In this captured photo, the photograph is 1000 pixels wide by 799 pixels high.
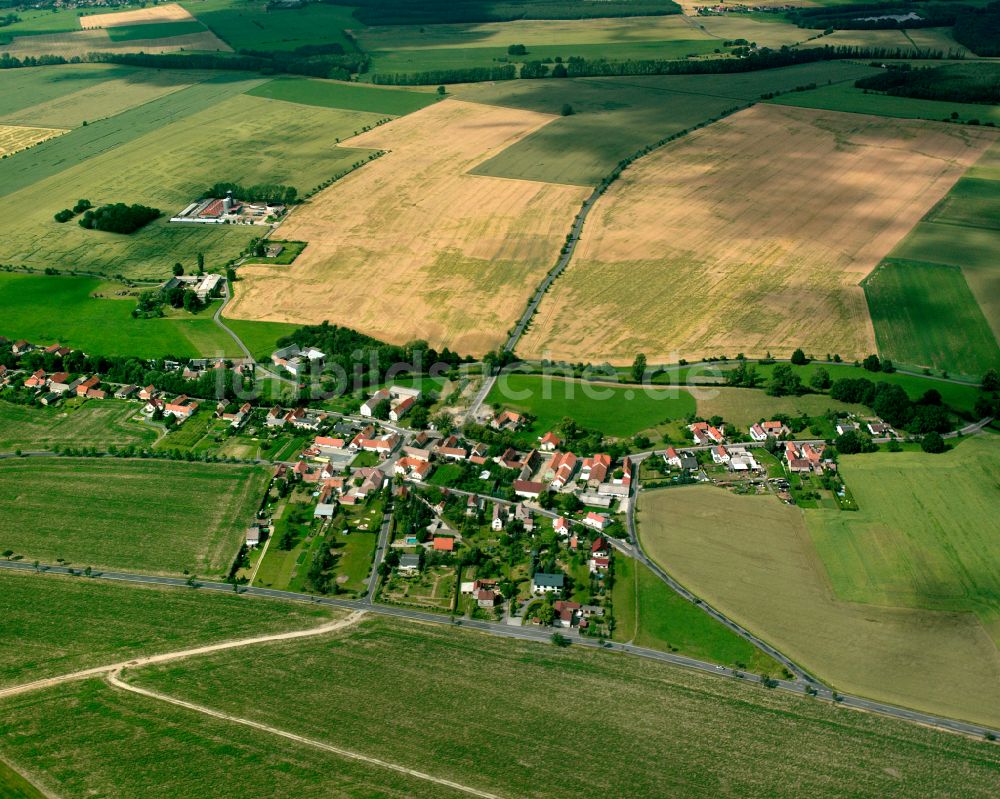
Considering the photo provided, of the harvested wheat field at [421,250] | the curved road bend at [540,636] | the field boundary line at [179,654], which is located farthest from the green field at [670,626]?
the harvested wheat field at [421,250]

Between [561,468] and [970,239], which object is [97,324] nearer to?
[561,468]

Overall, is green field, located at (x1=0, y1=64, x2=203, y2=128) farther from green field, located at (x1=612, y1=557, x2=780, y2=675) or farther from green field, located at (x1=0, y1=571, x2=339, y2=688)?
green field, located at (x1=612, y1=557, x2=780, y2=675)

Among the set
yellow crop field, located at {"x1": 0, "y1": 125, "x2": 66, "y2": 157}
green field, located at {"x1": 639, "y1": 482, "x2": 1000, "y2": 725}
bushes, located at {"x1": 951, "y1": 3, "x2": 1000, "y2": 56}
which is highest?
bushes, located at {"x1": 951, "y1": 3, "x2": 1000, "y2": 56}

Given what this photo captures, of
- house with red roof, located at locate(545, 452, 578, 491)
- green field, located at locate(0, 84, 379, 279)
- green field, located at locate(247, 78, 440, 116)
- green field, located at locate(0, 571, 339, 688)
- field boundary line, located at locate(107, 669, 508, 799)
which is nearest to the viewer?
field boundary line, located at locate(107, 669, 508, 799)

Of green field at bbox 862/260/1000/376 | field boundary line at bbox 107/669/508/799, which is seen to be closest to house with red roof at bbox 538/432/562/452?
field boundary line at bbox 107/669/508/799

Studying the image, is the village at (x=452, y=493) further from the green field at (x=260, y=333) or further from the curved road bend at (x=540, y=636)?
the green field at (x=260, y=333)

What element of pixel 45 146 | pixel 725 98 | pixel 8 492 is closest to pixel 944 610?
pixel 8 492

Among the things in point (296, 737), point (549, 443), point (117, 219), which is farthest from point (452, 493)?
point (117, 219)
